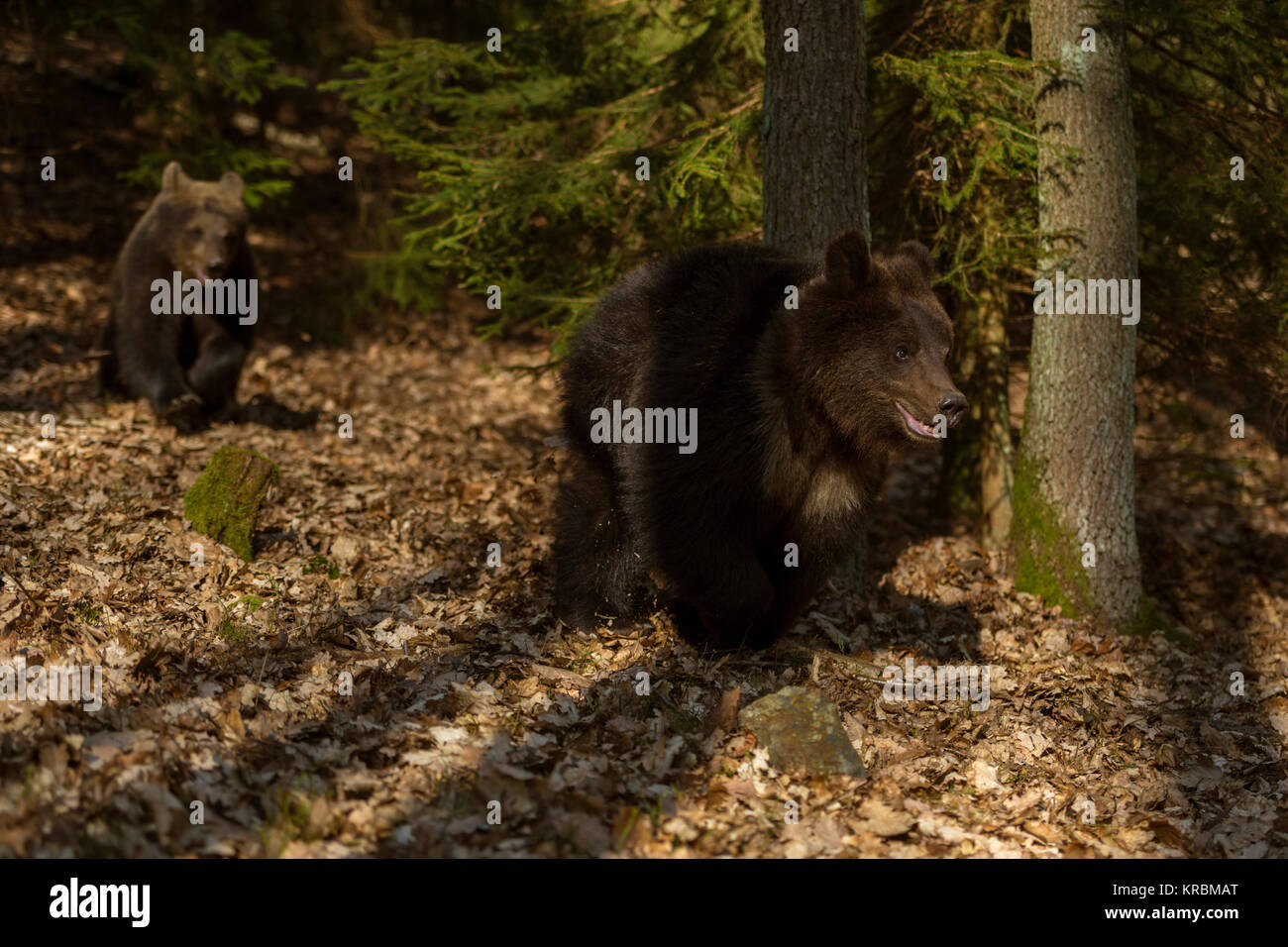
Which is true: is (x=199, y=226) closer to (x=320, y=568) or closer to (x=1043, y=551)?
(x=320, y=568)

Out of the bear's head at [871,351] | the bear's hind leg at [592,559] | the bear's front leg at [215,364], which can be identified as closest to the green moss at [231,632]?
the bear's hind leg at [592,559]

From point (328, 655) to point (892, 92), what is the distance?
666 cm

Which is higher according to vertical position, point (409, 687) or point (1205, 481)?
point (1205, 481)

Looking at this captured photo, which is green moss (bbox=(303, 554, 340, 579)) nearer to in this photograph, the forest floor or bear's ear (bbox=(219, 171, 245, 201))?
the forest floor

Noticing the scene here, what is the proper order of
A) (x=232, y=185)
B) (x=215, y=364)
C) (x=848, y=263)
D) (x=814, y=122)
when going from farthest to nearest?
1. (x=232, y=185)
2. (x=215, y=364)
3. (x=814, y=122)
4. (x=848, y=263)

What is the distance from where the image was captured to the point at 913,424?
5.85 metres

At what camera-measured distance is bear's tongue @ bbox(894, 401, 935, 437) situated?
5816mm

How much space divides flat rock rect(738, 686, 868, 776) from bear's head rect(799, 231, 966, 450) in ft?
5.34

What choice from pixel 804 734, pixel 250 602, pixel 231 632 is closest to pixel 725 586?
pixel 804 734

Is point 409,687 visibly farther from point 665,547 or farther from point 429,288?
point 429,288

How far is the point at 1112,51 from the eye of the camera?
312 inches

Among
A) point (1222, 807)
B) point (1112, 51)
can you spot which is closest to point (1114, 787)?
point (1222, 807)

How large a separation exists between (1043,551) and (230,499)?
6090 mm

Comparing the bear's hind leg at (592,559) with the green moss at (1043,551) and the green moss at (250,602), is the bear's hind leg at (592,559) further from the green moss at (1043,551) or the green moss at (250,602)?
the green moss at (1043,551)
